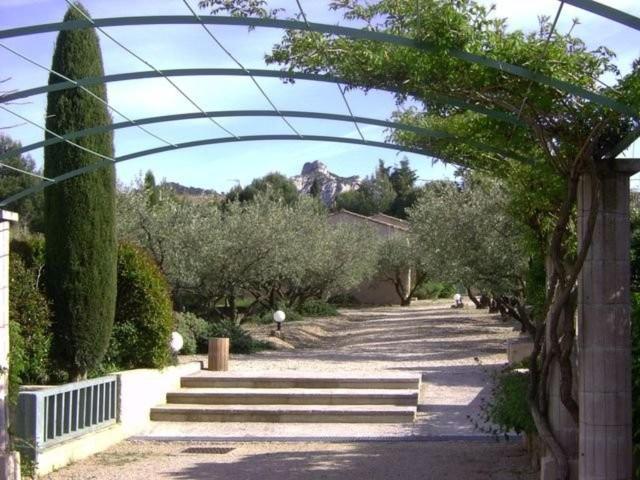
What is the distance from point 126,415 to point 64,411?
1.74 m

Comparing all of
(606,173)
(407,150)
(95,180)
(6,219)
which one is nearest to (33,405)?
(6,219)

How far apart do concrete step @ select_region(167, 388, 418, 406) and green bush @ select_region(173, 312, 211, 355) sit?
17.7 ft

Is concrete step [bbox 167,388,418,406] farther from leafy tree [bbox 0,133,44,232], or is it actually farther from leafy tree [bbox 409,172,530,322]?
leafy tree [bbox 0,133,44,232]

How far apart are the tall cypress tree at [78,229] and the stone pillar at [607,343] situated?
6387 millimetres

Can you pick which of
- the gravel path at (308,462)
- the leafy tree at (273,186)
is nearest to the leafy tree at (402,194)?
the leafy tree at (273,186)

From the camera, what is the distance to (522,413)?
25.4ft

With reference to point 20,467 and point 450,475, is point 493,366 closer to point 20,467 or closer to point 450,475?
point 450,475

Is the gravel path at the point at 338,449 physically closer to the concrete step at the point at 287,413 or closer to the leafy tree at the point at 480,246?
the concrete step at the point at 287,413

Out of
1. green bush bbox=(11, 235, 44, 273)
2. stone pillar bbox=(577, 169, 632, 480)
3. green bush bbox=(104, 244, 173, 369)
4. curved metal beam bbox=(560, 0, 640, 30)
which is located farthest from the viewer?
green bush bbox=(104, 244, 173, 369)

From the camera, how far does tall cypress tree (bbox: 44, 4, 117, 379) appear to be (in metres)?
10.7

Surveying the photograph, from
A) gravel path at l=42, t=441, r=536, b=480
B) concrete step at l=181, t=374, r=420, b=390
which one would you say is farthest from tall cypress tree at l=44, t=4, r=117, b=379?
concrete step at l=181, t=374, r=420, b=390

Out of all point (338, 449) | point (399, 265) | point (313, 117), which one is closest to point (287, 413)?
point (338, 449)

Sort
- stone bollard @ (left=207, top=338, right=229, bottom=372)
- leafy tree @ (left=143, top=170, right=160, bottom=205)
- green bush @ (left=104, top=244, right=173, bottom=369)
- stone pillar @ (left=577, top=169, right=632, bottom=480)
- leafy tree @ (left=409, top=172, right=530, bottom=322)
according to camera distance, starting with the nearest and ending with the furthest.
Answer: stone pillar @ (left=577, top=169, right=632, bottom=480)
green bush @ (left=104, top=244, right=173, bottom=369)
stone bollard @ (left=207, top=338, right=229, bottom=372)
leafy tree @ (left=409, top=172, right=530, bottom=322)
leafy tree @ (left=143, top=170, right=160, bottom=205)

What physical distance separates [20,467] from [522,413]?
14.8 ft
